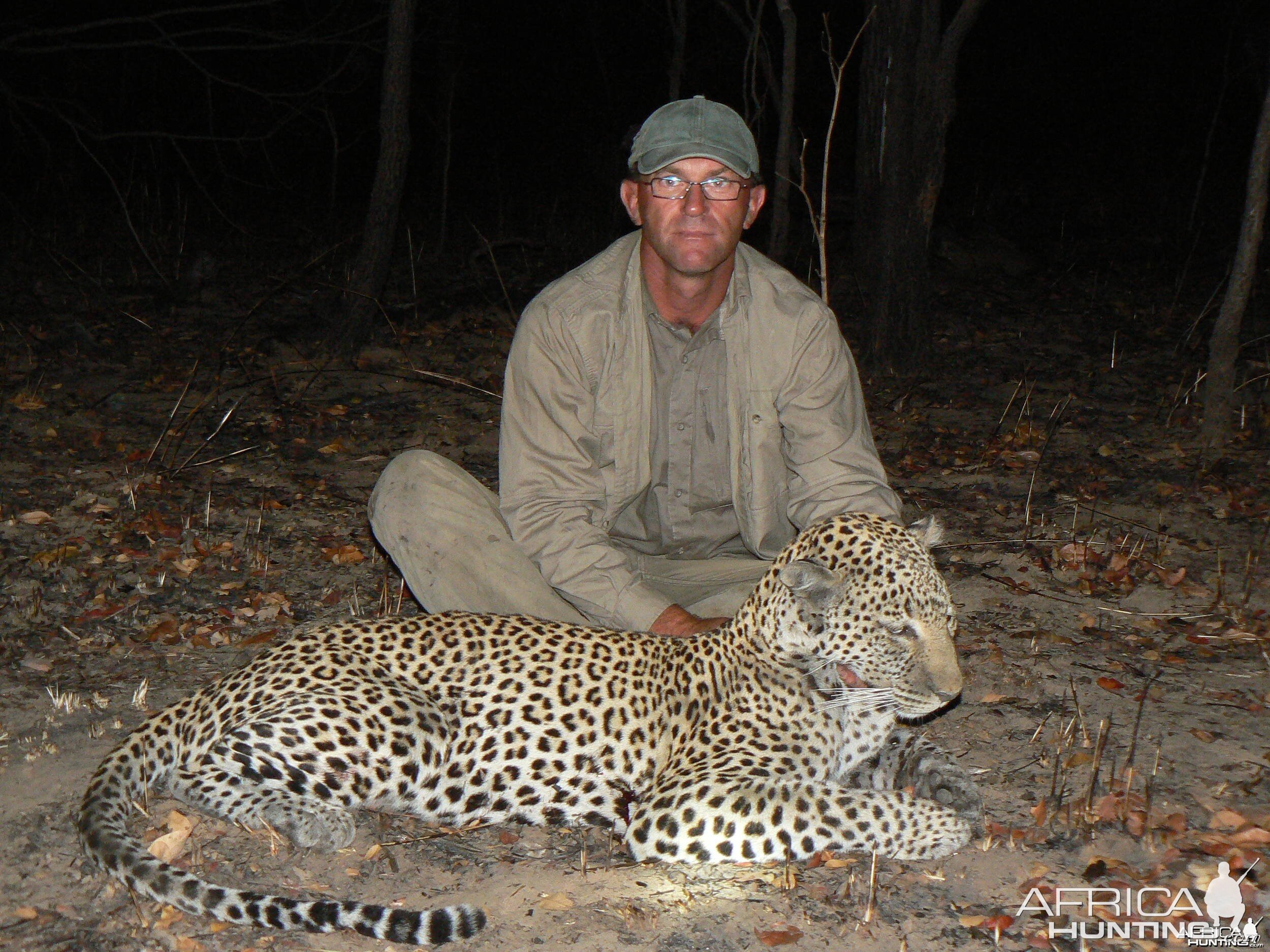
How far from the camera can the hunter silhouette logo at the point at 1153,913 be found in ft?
11.0

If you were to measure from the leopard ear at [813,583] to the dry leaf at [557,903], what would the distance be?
111 centimetres

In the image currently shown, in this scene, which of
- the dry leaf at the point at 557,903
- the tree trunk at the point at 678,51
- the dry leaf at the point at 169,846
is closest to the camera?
the dry leaf at the point at 557,903

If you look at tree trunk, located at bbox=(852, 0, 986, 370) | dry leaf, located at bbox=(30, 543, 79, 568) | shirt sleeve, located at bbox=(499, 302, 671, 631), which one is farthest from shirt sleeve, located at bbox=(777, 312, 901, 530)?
tree trunk, located at bbox=(852, 0, 986, 370)

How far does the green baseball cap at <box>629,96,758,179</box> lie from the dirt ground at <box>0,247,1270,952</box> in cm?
223

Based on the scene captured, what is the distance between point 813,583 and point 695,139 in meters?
1.75

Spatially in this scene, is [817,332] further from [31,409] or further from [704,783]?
[31,409]

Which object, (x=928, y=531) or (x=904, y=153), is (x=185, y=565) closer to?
(x=928, y=531)

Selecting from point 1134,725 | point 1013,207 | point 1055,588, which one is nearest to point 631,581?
point 1134,725

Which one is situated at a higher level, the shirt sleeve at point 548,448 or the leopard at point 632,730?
the shirt sleeve at point 548,448

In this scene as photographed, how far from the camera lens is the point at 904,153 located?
9.42m

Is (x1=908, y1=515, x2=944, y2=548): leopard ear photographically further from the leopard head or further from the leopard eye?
the leopard eye

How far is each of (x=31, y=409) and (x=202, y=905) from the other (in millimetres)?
6026

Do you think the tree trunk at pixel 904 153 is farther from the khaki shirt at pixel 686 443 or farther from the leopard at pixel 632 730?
the leopard at pixel 632 730

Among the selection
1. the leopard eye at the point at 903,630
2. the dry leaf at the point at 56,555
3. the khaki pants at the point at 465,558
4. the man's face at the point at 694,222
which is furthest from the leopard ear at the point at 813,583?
the dry leaf at the point at 56,555
